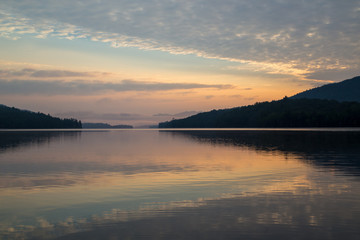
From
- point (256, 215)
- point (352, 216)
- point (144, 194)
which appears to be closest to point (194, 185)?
→ point (144, 194)

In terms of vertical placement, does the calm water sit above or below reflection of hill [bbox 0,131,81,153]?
below

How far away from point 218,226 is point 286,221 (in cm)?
277

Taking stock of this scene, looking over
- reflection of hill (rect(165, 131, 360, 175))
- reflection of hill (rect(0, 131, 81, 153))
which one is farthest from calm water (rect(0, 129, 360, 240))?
reflection of hill (rect(0, 131, 81, 153))

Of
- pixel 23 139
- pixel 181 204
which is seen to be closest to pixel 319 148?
pixel 181 204

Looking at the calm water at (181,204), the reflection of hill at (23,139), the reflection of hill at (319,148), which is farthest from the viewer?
the reflection of hill at (23,139)

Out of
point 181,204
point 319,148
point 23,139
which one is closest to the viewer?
point 181,204

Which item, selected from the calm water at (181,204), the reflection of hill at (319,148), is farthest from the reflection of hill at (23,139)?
the reflection of hill at (319,148)

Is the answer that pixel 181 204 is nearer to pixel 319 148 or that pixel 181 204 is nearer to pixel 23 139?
pixel 319 148

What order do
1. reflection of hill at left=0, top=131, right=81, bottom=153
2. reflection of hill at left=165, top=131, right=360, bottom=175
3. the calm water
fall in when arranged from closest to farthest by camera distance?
the calm water < reflection of hill at left=165, top=131, right=360, bottom=175 < reflection of hill at left=0, top=131, right=81, bottom=153

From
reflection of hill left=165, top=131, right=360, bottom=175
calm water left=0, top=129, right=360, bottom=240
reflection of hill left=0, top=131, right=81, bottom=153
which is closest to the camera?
calm water left=0, top=129, right=360, bottom=240

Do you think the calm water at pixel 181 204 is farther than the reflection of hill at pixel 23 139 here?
No

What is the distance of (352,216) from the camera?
13.2 metres

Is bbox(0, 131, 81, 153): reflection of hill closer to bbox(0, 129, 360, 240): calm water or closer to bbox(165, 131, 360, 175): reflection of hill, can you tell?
bbox(0, 129, 360, 240): calm water

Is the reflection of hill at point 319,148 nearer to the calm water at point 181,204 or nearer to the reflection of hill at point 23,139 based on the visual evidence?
the calm water at point 181,204
